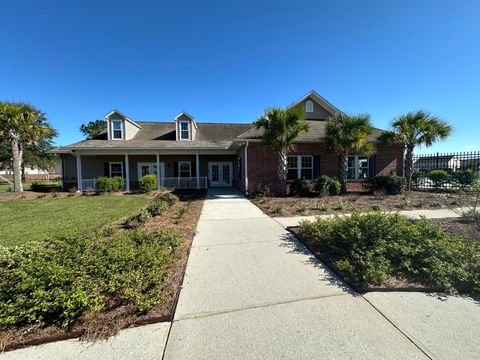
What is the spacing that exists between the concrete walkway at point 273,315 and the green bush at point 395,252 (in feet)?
1.45

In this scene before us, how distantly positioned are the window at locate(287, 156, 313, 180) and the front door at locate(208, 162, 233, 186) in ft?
20.7

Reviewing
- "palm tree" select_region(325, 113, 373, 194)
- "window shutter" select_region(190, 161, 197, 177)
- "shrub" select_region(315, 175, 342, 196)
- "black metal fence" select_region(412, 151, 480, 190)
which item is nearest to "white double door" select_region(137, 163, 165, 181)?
"window shutter" select_region(190, 161, 197, 177)

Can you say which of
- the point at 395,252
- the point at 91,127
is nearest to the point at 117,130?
the point at 395,252

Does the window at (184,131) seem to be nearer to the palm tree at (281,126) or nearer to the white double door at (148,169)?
the white double door at (148,169)

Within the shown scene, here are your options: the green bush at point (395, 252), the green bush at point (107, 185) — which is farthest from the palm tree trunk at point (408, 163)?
the green bush at point (107, 185)

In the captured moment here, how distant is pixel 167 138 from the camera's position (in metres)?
17.3

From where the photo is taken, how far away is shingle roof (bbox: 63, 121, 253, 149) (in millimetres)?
14664

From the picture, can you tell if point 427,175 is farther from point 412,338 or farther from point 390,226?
point 412,338

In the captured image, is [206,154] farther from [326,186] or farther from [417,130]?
[417,130]

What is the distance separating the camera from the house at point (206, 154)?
40.8 ft

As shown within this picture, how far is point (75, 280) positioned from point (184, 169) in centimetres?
1530

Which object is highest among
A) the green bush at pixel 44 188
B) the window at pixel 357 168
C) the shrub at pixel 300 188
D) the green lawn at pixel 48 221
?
the window at pixel 357 168

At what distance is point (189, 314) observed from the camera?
96.7 inches

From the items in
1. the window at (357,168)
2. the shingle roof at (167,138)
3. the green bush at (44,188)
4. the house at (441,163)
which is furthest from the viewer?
the green bush at (44,188)
